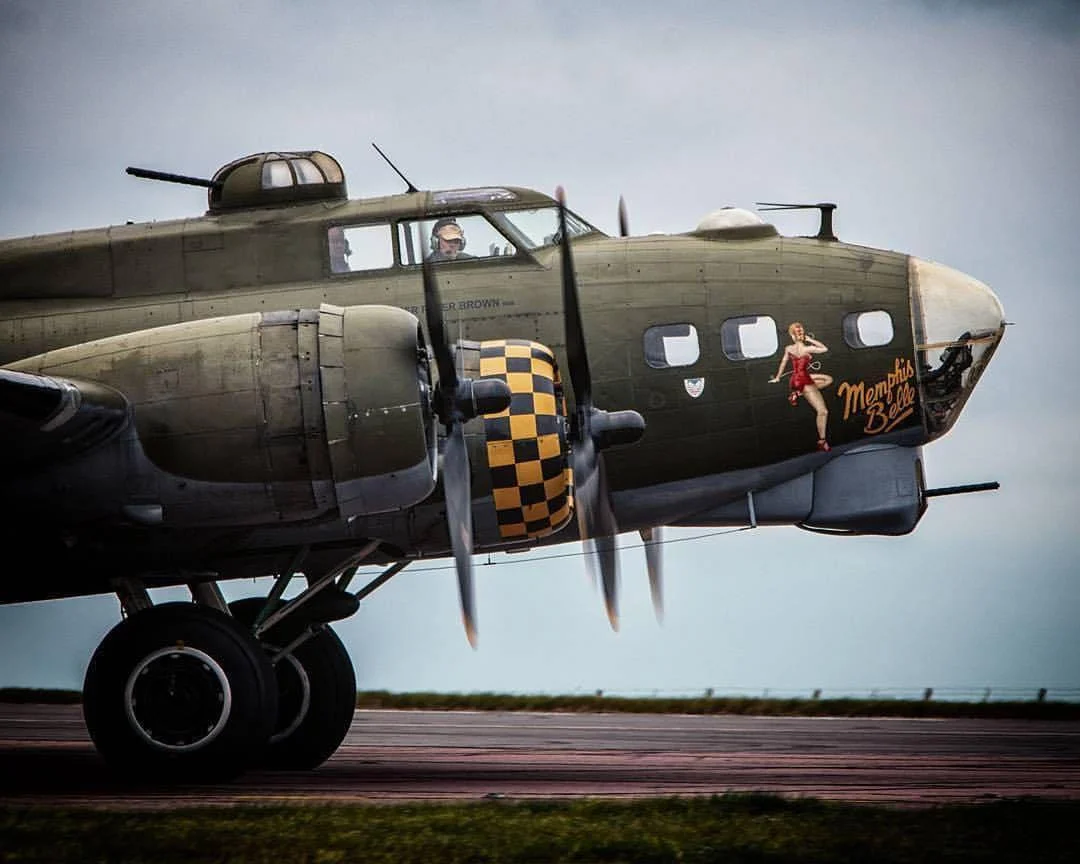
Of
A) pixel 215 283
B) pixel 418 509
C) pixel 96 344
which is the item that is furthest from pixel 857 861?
pixel 215 283

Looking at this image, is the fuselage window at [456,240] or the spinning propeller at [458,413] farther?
the fuselage window at [456,240]

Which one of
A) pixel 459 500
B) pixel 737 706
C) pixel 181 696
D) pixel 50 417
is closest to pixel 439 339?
pixel 459 500

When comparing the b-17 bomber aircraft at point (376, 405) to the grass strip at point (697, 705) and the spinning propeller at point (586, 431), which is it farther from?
the grass strip at point (697, 705)

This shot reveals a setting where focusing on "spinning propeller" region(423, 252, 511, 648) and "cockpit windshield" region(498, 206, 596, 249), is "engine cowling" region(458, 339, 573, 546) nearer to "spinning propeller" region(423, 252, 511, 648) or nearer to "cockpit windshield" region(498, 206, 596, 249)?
"spinning propeller" region(423, 252, 511, 648)

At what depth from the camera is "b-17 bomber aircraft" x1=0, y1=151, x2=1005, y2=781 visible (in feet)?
40.3

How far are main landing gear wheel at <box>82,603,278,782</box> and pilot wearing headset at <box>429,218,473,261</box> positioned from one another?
14.5ft

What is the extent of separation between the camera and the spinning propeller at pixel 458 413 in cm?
1252

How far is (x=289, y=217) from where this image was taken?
15500mm

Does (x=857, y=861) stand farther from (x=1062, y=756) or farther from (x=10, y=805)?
(x=1062, y=756)

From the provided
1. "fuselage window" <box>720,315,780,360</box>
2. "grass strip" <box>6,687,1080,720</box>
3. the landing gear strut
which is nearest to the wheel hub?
the landing gear strut

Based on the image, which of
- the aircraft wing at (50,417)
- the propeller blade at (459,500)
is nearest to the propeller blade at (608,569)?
the propeller blade at (459,500)

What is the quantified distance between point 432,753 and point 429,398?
19.8 ft

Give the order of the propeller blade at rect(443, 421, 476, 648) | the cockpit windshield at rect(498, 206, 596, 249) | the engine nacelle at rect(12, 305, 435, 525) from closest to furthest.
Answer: the engine nacelle at rect(12, 305, 435, 525) < the propeller blade at rect(443, 421, 476, 648) < the cockpit windshield at rect(498, 206, 596, 249)

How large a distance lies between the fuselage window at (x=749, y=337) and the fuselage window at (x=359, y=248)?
335cm
